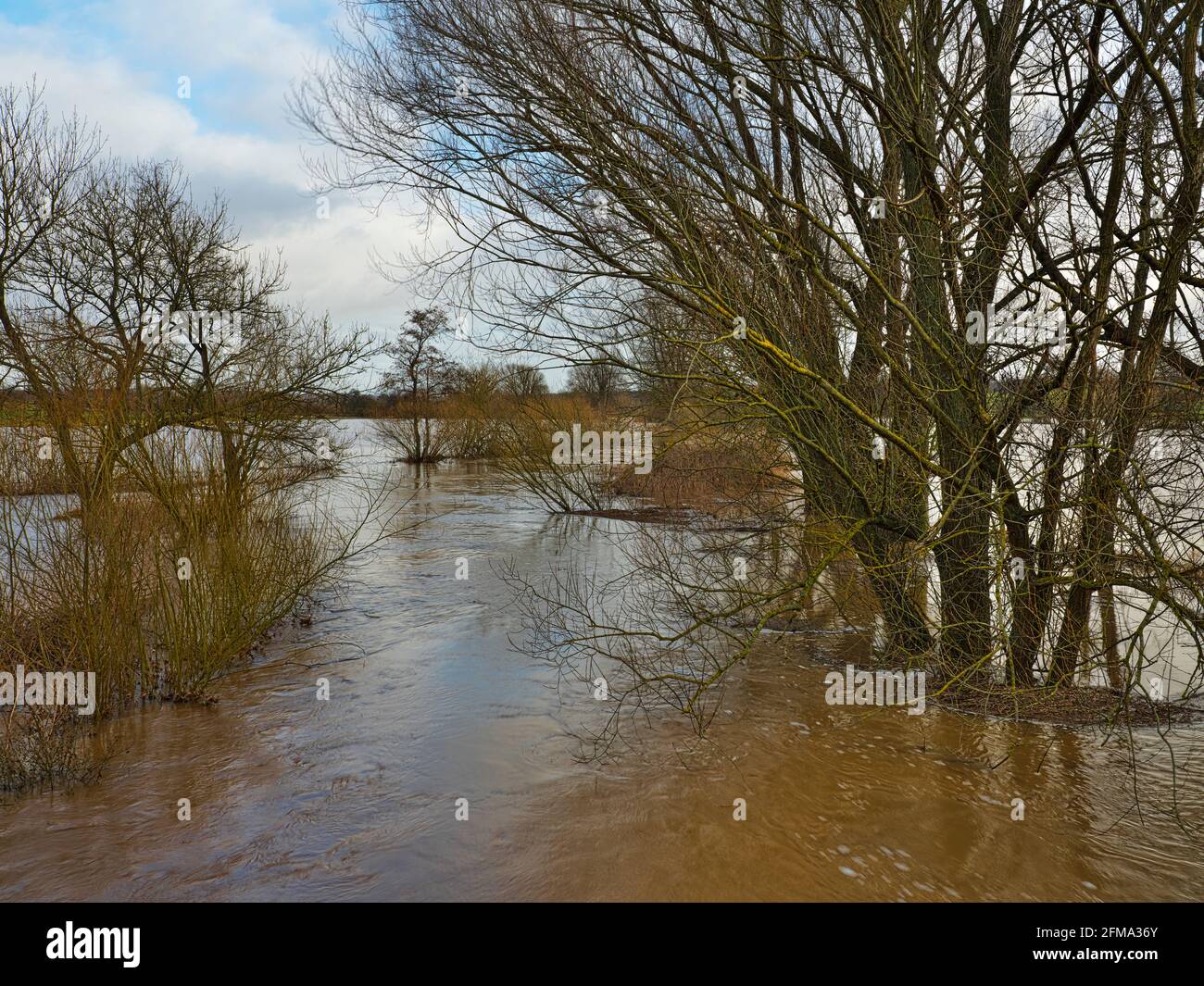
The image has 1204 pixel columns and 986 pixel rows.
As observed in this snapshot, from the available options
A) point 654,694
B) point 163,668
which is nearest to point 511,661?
point 654,694

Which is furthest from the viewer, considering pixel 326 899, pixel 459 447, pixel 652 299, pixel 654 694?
pixel 459 447

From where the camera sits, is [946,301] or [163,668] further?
[163,668]

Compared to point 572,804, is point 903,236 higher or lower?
higher

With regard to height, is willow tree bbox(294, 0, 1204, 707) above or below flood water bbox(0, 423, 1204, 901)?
above

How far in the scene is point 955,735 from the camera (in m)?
7.12

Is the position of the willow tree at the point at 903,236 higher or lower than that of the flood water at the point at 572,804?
higher

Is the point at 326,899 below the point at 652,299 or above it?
below

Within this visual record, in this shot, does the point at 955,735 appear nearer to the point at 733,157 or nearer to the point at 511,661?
the point at 511,661

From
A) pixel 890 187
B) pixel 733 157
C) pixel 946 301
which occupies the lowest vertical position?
pixel 946 301

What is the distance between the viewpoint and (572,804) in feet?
18.5

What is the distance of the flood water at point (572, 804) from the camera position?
4703 millimetres

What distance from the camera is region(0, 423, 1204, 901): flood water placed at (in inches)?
185
